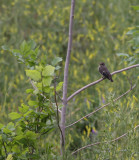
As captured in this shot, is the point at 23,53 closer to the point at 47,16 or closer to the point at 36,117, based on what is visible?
the point at 36,117

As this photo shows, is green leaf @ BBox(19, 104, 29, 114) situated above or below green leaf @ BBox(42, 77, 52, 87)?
below

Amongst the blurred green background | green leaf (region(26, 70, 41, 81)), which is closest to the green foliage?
green leaf (region(26, 70, 41, 81))

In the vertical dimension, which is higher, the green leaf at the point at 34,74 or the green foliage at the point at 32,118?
the green leaf at the point at 34,74

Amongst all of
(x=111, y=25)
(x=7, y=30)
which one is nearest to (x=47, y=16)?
(x=7, y=30)

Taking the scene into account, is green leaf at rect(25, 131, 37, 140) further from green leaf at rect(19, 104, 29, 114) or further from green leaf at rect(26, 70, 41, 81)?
green leaf at rect(26, 70, 41, 81)

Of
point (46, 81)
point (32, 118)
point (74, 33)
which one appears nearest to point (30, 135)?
point (32, 118)

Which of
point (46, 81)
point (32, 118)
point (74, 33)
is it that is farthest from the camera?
point (74, 33)

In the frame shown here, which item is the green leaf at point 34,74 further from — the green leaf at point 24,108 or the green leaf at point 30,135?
the green leaf at point 30,135

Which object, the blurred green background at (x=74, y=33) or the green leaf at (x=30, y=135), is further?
the blurred green background at (x=74, y=33)

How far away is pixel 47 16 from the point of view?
642cm

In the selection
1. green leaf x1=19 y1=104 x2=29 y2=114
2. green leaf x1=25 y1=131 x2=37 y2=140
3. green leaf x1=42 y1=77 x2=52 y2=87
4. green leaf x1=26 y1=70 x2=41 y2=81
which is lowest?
green leaf x1=25 y1=131 x2=37 y2=140

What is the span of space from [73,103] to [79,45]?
2343mm

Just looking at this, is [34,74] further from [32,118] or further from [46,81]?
[32,118]

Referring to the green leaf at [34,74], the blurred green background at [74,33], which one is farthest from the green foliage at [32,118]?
the blurred green background at [74,33]
